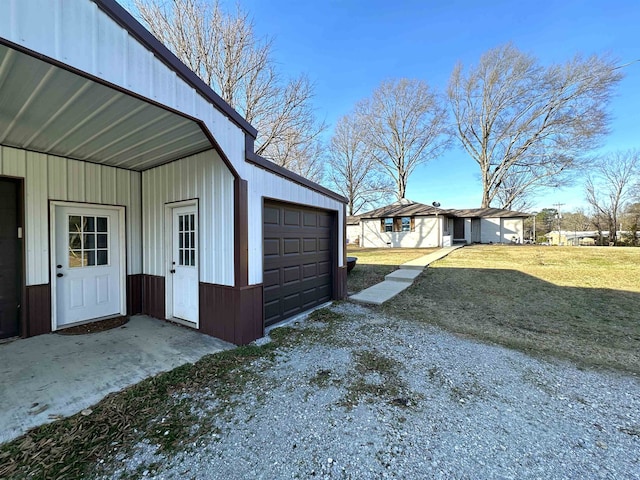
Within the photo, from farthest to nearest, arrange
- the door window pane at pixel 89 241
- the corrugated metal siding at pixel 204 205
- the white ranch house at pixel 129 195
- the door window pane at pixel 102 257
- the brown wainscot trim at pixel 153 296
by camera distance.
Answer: the brown wainscot trim at pixel 153 296 < the door window pane at pixel 102 257 < the door window pane at pixel 89 241 < the corrugated metal siding at pixel 204 205 < the white ranch house at pixel 129 195

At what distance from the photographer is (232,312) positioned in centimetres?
393

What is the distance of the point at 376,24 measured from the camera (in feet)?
37.4

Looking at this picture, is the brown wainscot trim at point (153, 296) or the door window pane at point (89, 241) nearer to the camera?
the door window pane at point (89, 241)

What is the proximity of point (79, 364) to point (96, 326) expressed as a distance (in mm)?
1565

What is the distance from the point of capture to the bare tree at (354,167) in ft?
92.3

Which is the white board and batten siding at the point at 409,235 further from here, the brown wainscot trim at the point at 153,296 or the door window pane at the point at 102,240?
the door window pane at the point at 102,240

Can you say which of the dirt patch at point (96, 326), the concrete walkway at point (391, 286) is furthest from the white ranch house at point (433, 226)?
the dirt patch at point (96, 326)

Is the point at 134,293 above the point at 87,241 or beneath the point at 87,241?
beneath

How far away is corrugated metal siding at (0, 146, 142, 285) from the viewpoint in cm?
402

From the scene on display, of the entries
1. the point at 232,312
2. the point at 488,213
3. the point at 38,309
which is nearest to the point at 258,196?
the point at 232,312

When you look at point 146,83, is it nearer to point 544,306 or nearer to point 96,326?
point 96,326

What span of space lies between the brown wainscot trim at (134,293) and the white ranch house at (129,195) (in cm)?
2

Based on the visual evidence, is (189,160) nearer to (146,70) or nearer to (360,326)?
(146,70)

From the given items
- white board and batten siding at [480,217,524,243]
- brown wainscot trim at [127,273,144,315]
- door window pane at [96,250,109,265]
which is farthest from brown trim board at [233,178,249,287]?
white board and batten siding at [480,217,524,243]
